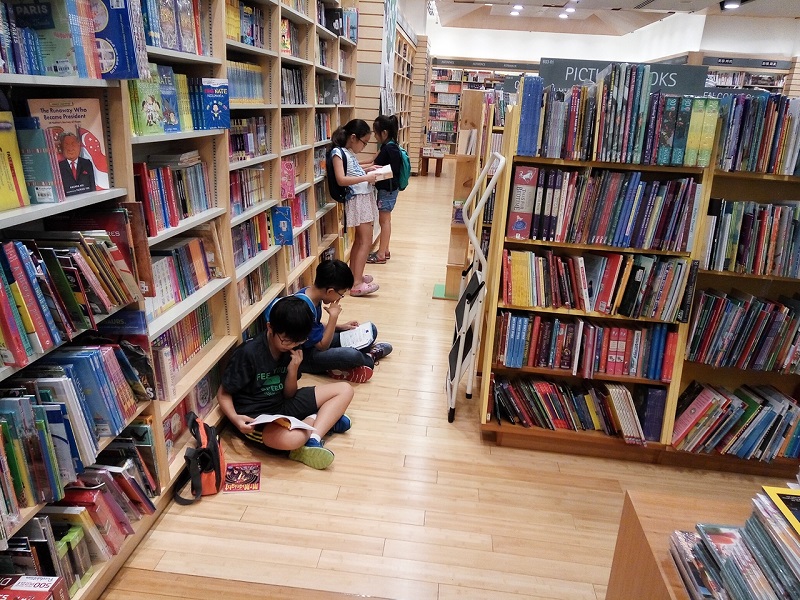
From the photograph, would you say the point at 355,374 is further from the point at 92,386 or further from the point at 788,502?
the point at 788,502

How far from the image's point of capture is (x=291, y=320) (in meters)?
2.48

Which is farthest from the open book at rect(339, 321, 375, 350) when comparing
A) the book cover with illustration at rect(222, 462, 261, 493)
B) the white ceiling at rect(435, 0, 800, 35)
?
the white ceiling at rect(435, 0, 800, 35)

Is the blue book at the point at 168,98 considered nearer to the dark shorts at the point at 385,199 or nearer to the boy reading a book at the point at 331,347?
the boy reading a book at the point at 331,347

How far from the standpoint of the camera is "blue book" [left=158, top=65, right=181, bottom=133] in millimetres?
2088

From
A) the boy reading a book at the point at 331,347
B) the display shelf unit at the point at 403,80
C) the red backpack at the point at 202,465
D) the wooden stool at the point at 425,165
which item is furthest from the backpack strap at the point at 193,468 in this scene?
the wooden stool at the point at 425,165

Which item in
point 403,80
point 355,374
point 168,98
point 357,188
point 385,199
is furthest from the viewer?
point 403,80

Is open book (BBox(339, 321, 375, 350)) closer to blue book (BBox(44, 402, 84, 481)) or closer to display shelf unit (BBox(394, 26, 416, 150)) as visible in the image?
blue book (BBox(44, 402, 84, 481))

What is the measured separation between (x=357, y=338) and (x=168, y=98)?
6.03 feet

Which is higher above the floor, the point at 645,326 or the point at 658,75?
the point at 658,75

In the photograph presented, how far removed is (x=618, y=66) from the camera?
2338mm

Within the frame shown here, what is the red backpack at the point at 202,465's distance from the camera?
2.29m

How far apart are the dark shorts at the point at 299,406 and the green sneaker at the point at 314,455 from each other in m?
0.20

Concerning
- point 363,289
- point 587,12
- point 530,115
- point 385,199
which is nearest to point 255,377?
point 530,115

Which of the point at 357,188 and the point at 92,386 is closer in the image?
the point at 92,386
